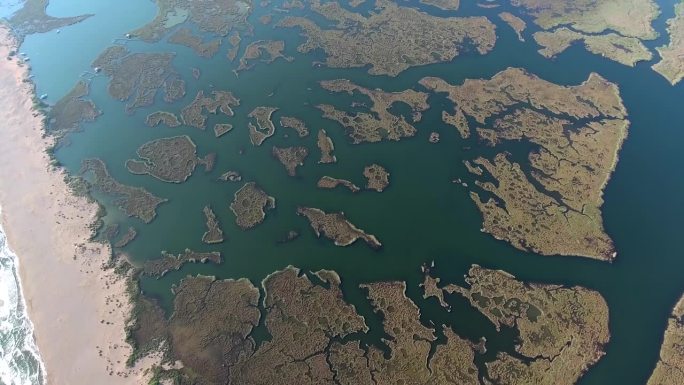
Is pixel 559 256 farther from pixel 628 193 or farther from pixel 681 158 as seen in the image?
pixel 681 158

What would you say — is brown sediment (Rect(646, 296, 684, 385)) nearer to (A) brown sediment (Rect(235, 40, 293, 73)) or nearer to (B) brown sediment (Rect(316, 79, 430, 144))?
(B) brown sediment (Rect(316, 79, 430, 144))

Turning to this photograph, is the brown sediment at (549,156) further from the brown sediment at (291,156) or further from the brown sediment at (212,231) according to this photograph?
the brown sediment at (212,231)

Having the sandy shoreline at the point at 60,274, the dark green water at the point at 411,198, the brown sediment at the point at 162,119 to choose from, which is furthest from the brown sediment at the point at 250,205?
the brown sediment at the point at 162,119

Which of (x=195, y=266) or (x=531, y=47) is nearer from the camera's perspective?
(x=195, y=266)

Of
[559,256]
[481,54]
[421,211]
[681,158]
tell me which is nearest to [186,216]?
[421,211]

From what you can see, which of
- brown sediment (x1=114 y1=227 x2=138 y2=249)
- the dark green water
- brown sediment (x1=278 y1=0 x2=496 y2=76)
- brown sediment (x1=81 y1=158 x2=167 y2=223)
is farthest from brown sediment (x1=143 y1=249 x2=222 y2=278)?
brown sediment (x1=278 y1=0 x2=496 y2=76)

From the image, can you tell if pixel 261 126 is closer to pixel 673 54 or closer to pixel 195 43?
pixel 195 43
